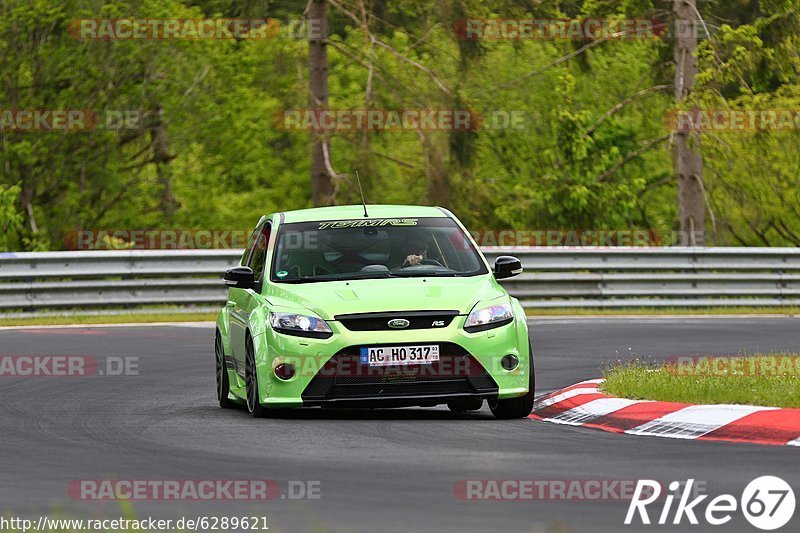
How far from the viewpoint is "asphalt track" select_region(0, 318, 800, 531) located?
305 inches

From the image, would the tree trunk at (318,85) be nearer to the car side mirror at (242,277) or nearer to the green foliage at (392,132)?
the green foliage at (392,132)

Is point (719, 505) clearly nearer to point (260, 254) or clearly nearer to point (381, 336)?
point (381, 336)

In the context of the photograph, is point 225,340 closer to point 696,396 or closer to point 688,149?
point 696,396

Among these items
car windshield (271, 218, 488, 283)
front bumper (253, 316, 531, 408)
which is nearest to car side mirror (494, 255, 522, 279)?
car windshield (271, 218, 488, 283)

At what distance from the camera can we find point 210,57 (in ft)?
157

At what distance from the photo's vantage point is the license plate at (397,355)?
11672mm

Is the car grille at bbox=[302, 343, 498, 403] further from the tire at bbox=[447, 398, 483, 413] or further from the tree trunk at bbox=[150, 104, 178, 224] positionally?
the tree trunk at bbox=[150, 104, 178, 224]

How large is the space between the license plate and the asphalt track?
42cm

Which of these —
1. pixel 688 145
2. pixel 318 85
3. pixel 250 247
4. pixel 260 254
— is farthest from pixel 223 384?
pixel 688 145

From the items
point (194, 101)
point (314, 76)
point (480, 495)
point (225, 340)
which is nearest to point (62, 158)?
point (194, 101)

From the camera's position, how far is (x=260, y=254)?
537 inches

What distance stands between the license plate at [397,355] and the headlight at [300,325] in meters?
0.31

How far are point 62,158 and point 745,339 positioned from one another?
22.1 meters

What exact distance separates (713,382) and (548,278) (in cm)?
1413
